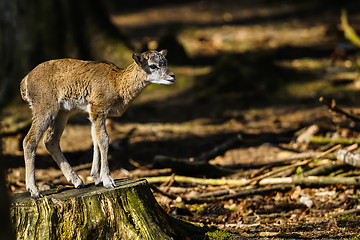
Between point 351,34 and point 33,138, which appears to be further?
point 351,34

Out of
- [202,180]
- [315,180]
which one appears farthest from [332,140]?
[202,180]

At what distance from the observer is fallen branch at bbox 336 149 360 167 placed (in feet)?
23.4

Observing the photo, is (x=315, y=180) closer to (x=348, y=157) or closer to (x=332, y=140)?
(x=348, y=157)

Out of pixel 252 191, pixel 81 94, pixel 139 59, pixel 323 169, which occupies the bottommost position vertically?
pixel 252 191

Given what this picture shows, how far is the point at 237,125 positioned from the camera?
11336mm

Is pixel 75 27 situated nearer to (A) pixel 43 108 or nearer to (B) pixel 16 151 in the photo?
(B) pixel 16 151

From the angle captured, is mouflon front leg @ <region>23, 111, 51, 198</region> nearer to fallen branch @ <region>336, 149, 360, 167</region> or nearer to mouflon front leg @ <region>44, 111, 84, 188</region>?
mouflon front leg @ <region>44, 111, 84, 188</region>

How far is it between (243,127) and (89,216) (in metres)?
6.83

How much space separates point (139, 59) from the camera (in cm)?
569

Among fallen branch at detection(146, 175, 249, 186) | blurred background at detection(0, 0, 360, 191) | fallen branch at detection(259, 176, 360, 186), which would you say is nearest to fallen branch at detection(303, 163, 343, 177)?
fallen branch at detection(259, 176, 360, 186)

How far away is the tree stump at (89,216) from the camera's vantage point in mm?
4742

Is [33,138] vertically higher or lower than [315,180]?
higher

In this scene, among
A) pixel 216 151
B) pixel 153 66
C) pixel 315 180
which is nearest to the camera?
pixel 153 66

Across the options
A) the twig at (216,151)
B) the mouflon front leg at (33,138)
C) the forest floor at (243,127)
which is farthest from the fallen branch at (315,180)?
the mouflon front leg at (33,138)
